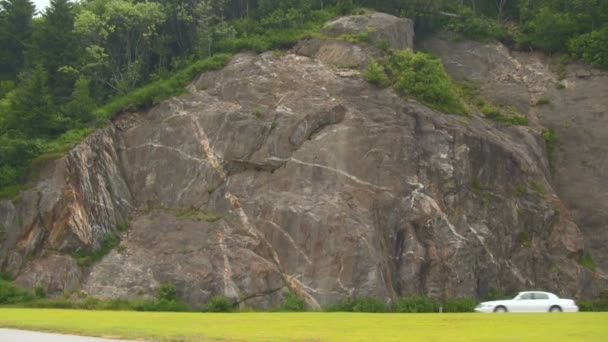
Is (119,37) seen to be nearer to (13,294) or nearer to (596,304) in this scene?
(13,294)

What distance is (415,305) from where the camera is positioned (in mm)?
37375


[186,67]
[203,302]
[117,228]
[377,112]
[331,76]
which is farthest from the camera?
[186,67]

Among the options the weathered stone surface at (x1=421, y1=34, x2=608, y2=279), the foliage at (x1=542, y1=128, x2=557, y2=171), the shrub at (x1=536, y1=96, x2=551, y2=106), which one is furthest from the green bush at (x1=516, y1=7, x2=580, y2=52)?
the foliage at (x1=542, y1=128, x2=557, y2=171)

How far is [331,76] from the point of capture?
4784 cm

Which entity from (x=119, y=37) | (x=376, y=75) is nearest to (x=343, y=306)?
(x=376, y=75)

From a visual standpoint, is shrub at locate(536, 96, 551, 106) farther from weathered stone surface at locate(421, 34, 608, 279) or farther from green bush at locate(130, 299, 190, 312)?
green bush at locate(130, 299, 190, 312)

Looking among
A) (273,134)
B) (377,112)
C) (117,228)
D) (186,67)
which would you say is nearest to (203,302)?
(117,228)

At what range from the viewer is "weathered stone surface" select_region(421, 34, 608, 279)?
45.1 meters

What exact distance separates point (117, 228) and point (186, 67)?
14589 mm

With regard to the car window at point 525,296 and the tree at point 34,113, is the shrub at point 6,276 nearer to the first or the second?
the tree at point 34,113

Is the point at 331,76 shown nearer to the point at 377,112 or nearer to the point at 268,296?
the point at 377,112

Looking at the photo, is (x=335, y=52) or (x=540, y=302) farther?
(x=335, y=52)

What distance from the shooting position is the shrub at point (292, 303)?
3669 cm

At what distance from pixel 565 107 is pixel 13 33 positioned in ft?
141
